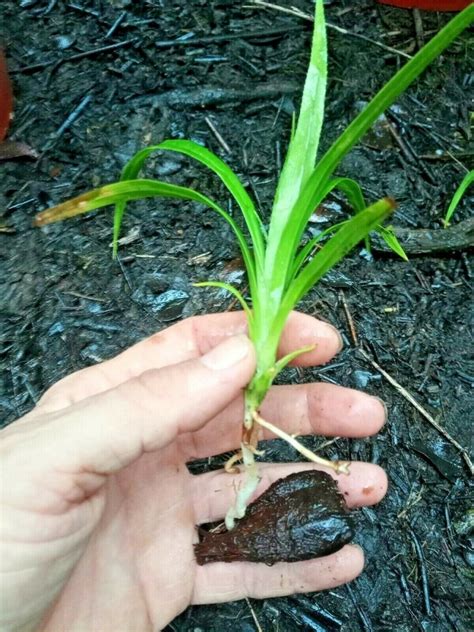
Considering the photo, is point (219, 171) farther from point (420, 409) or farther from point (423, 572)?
point (423, 572)

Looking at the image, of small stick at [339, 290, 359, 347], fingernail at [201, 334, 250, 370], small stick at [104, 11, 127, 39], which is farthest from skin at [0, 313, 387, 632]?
small stick at [104, 11, 127, 39]

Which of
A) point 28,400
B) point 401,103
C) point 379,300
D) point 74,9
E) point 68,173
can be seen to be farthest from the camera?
point 74,9

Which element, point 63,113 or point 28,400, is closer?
point 28,400

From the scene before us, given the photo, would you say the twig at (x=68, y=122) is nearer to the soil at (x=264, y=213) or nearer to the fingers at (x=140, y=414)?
the soil at (x=264, y=213)

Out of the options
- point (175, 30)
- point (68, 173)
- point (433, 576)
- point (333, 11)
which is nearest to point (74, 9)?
point (175, 30)

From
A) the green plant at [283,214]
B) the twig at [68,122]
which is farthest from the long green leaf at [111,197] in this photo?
the twig at [68,122]

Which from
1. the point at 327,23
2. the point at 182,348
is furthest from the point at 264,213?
the point at 327,23

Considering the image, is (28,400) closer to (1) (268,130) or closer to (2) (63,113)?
(2) (63,113)
